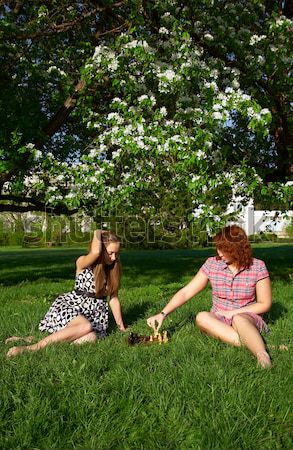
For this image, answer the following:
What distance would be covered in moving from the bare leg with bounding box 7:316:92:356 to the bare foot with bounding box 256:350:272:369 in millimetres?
1883

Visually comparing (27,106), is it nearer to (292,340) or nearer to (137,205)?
(137,205)

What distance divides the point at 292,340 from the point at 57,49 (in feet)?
27.9

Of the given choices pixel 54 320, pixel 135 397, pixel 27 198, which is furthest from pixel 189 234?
pixel 135 397

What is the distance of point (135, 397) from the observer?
3.81 meters

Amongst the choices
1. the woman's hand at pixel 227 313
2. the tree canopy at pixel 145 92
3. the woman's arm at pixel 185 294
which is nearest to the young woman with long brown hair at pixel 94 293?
the woman's arm at pixel 185 294

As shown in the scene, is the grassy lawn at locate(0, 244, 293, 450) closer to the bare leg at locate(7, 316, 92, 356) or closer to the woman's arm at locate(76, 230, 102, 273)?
the bare leg at locate(7, 316, 92, 356)

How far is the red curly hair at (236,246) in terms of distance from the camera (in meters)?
5.46

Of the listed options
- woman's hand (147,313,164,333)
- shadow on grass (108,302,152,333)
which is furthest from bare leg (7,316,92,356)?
shadow on grass (108,302,152,333)

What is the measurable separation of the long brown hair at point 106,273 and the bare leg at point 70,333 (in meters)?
0.61

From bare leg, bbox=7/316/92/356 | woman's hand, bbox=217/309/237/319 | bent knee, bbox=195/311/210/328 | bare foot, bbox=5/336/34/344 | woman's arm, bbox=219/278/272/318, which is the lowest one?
bare foot, bbox=5/336/34/344

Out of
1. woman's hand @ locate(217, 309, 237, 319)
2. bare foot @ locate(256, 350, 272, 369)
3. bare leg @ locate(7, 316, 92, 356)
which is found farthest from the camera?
woman's hand @ locate(217, 309, 237, 319)

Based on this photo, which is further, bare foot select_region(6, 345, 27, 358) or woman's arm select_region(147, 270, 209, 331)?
woman's arm select_region(147, 270, 209, 331)

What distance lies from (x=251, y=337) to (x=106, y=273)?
2.19 metres

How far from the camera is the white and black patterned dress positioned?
599 centimetres
